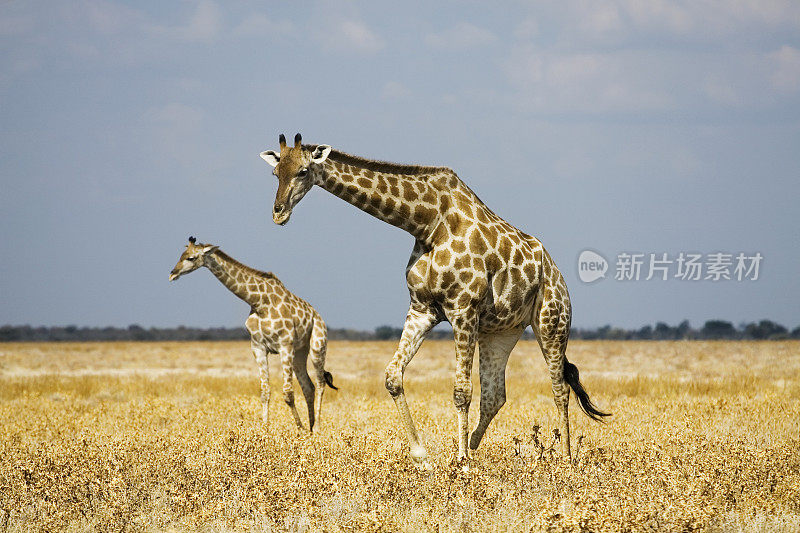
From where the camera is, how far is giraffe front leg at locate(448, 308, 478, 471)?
720 cm

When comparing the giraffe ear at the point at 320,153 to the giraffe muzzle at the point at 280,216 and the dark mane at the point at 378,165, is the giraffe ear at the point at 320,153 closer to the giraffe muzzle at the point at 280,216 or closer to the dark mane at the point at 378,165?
the dark mane at the point at 378,165

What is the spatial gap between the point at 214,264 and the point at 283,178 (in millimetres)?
6996

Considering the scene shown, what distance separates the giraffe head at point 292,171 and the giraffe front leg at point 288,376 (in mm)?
5813

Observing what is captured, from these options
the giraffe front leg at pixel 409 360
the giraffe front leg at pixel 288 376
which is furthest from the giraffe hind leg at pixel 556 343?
the giraffe front leg at pixel 288 376

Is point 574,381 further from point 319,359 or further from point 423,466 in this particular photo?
point 319,359

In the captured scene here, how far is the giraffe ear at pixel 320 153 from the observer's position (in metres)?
6.91

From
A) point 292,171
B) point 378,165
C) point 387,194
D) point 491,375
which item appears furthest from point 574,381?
point 292,171

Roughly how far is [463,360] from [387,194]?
164 cm

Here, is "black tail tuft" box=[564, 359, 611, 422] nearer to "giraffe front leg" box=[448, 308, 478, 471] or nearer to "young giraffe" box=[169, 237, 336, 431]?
"giraffe front leg" box=[448, 308, 478, 471]

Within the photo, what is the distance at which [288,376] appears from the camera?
40.4 feet

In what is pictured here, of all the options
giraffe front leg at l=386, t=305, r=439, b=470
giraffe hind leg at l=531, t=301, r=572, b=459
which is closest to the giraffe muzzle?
giraffe front leg at l=386, t=305, r=439, b=470

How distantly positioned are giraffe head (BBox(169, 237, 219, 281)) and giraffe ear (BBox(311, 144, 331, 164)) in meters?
6.86

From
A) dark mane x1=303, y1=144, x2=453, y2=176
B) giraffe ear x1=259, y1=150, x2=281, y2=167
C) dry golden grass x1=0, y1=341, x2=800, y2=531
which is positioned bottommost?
dry golden grass x1=0, y1=341, x2=800, y2=531

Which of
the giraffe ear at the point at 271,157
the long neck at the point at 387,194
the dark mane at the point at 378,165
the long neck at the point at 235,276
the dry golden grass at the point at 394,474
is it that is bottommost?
the dry golden grass at the point at 394,474
